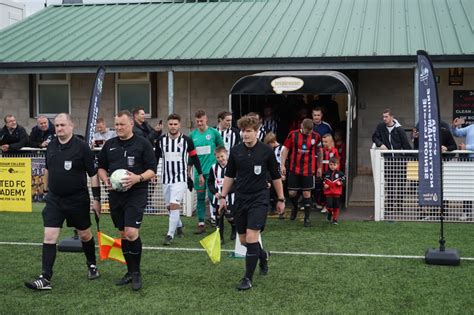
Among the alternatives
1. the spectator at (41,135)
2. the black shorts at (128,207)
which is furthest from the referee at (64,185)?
the spectator at (41,135)

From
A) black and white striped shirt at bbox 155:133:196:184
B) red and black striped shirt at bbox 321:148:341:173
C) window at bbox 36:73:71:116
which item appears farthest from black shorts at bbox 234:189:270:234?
window at bbox 36:73:71:116

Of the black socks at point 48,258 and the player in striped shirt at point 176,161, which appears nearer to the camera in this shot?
the black socks at point 48,258

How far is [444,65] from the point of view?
12844mm

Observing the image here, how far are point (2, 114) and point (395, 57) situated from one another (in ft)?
31.9

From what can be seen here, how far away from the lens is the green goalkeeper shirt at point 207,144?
34.9 feet

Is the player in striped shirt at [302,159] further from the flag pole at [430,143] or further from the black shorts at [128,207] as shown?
the black shorts at [128,207]

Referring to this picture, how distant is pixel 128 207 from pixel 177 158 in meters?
2.79

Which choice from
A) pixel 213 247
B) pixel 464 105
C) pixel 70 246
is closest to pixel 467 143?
pixel 464 105

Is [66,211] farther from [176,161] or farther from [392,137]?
[392,137]

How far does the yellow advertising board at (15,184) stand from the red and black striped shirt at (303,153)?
4.91 m

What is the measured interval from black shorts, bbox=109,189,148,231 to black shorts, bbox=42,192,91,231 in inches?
12.3

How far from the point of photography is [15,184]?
1298 cm

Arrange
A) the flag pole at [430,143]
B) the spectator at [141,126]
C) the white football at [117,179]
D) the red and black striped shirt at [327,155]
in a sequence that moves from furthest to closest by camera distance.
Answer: the red and black striped shirt at [327,155] < the spectator at [141,126] < the flag pole at [430,143] < the white football at [117,179]

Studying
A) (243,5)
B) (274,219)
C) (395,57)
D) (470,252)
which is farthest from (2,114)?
(470,252)
